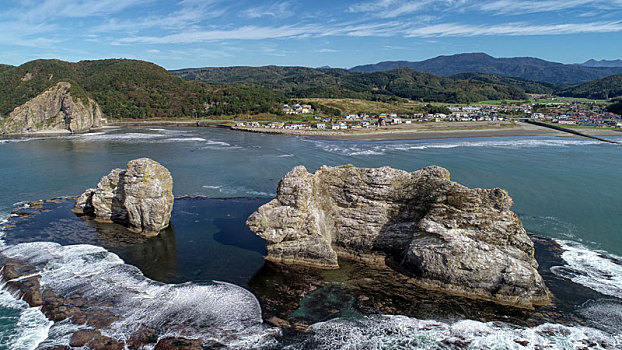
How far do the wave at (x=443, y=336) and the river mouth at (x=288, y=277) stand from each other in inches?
14.8

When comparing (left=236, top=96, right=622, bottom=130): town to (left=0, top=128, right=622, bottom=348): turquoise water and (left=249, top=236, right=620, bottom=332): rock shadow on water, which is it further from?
(left=249, top=236, right=620, bottom=332): rock shadow on water

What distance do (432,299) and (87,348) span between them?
13.3 meters

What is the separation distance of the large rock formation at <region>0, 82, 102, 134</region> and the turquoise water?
51.8 feet

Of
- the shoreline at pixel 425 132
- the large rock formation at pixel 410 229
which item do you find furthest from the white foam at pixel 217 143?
the large rock formation at pixel 410 229

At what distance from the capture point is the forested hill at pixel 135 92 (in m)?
113

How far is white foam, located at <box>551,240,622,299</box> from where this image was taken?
652 inches

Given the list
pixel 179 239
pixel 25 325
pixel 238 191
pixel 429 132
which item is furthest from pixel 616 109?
pixel 25 325

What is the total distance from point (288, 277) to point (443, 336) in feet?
24.6

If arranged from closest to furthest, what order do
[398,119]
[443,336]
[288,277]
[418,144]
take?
[443,336] → [288,277] → [418,144] → [398,119]

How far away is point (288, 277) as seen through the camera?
1756 cm

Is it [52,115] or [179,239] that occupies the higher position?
[52,115]

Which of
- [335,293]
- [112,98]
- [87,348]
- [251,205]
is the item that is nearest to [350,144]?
[251,205]

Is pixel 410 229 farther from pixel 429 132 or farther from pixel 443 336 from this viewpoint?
pixel 429 132

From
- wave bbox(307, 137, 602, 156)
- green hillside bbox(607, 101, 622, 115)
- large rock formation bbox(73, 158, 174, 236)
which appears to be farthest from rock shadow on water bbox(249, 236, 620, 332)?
green hillside bbox(607, 101, 622, 115)
